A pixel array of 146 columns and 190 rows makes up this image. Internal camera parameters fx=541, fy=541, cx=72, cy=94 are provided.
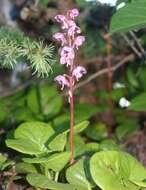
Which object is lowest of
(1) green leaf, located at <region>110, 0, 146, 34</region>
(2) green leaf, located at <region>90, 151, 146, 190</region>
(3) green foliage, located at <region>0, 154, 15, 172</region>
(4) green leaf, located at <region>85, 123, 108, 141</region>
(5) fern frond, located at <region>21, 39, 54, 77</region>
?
(4) green leaf, located at <region>85, 123, 108, 141</region>

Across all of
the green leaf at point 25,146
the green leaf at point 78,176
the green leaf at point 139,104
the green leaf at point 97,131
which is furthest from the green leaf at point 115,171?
the green leaf at point 97,131

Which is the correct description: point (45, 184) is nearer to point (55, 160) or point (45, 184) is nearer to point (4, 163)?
point (55, 160)

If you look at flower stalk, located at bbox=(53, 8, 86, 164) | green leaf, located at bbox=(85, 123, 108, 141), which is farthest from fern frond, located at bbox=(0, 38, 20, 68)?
green leaf, located at bbox=(85, 123, 108, 141)

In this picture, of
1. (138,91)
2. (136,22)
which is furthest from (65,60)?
(138,91)

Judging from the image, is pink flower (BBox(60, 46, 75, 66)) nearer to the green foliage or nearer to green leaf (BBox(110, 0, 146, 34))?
green leaf (BBox(110, 0, 146, 34))

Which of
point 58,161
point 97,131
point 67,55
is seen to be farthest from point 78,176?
point 97,131

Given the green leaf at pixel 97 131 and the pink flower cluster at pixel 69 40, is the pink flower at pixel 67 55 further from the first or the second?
the green leaf at pixel 97 131

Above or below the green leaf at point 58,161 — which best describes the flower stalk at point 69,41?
above
